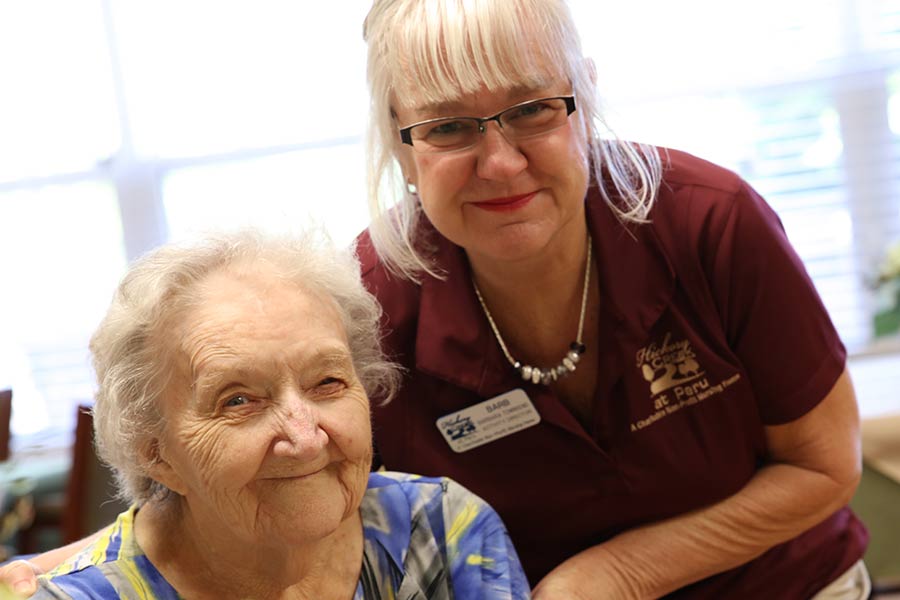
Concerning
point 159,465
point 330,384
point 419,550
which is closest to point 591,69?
point 330,384

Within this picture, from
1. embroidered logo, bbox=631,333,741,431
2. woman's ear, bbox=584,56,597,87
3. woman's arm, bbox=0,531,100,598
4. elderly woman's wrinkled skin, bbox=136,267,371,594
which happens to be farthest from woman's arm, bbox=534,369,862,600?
woman's arm, bbox=0,531,100,598

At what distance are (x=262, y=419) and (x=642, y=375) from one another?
75cm

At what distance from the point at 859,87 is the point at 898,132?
23 centimetres

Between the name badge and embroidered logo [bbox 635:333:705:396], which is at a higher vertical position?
embroidered logo [bbox 635:333:705:396]

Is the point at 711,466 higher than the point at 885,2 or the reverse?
the reverse

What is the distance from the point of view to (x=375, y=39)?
1879 millimetres

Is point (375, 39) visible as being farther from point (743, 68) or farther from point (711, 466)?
point (743, 68)

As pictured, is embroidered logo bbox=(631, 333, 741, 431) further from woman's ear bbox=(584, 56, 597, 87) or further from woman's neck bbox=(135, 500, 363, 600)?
woman's neck bbox=(135, 500, 363, 600)

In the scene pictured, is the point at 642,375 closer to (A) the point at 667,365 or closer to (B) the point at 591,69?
(A) the point at 667,365

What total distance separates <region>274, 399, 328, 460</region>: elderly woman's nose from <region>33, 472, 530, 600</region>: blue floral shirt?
281 millimetres

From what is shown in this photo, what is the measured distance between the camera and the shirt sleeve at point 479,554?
168 cm

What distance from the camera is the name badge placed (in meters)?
1.97

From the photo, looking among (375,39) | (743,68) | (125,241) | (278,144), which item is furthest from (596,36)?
(375,39)

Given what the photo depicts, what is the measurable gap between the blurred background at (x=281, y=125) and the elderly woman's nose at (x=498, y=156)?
2.41 metres
